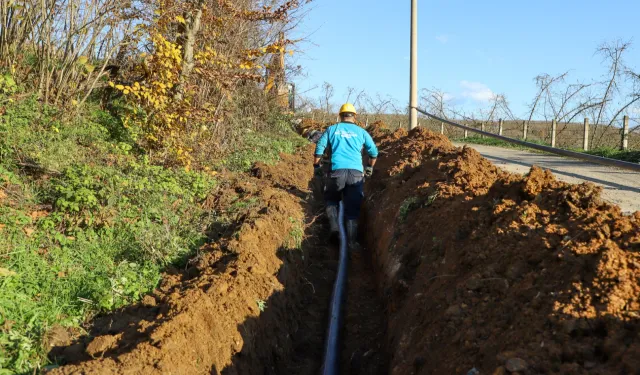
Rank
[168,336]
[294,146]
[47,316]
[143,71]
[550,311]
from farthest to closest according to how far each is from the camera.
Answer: [294,146], [143,71], [47,316], [168,336], [550,311]

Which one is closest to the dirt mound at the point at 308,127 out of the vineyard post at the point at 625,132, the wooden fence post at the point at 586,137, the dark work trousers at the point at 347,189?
the wooden fence post at the point at 586,137

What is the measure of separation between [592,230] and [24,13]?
889cm

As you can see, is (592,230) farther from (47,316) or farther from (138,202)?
(138,202)

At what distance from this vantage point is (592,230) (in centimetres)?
346

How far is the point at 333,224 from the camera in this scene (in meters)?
8.47

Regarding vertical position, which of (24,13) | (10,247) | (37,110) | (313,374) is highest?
(24,13)

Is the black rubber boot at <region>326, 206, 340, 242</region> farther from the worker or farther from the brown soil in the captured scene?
the brown soil

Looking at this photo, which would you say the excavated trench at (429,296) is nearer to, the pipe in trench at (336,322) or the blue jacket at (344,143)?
the pipe in trench at (336,322)

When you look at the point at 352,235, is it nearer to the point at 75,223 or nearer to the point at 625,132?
the point at 75,223

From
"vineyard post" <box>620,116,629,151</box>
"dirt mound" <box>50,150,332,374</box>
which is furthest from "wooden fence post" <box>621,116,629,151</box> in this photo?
"dirt mound" <box>50,150,332,374</box>

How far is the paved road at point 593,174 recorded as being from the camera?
787 cm

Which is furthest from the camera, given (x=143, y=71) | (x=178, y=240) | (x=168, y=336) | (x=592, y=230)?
(x=143, y=71)

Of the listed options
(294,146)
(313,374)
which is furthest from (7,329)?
(294,146)

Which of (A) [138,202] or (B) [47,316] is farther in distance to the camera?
(A) [138,202]
